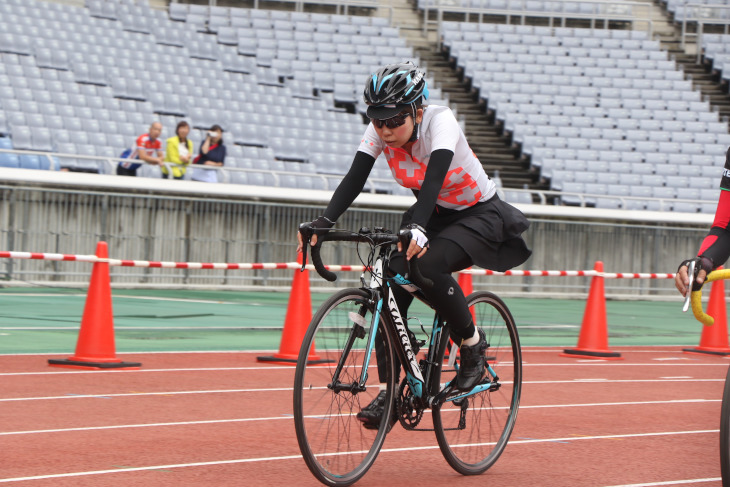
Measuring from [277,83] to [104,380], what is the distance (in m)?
20.0

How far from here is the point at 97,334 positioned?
10.1 metres

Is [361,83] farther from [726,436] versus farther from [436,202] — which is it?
[726,436]

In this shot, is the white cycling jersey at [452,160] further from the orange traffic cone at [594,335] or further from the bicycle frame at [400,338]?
the orange traffic cone at [594,335]

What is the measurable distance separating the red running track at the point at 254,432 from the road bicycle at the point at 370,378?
0.75 ft

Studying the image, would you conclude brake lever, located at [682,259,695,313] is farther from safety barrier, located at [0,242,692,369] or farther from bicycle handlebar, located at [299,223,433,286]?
safety barrier, located at [0,242,692,369]

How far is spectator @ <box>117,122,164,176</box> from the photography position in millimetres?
19234

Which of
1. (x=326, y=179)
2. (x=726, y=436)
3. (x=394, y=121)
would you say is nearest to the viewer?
(x=726, y=436)

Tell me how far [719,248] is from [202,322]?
413 inches

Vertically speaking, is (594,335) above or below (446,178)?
below

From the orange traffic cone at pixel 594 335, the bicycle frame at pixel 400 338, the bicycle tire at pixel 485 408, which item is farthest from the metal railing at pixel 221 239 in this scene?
the bicycle frame at pixel 400 338

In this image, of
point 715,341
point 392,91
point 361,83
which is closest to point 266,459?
point 392,91

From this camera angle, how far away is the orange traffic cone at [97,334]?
10031 millimetres

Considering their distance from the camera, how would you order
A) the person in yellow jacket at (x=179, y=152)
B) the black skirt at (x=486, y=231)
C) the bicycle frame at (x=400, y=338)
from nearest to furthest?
the bicycle frame at (x=400, y=338) < the black skirt at (x=486, y=231) < the person in yellow jacket at (x=179, y=152)

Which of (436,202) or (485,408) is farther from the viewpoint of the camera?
(485,408)
